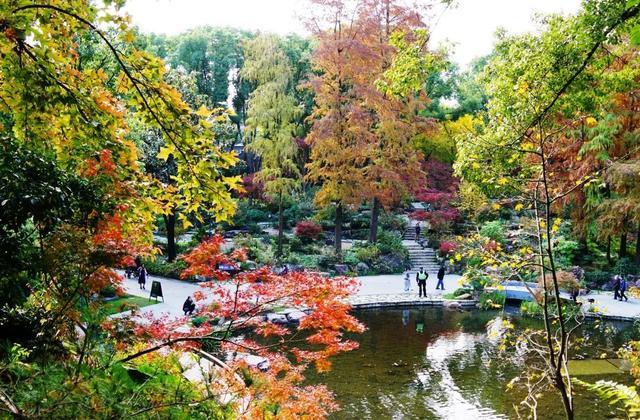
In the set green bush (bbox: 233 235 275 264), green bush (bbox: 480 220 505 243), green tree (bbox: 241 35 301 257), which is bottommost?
green bush (bbox: 233 235 275 264)

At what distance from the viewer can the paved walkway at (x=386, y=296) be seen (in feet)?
51.5

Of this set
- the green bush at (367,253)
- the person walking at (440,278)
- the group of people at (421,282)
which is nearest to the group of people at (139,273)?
the green bush at (367,253)

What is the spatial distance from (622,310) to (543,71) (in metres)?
14.7

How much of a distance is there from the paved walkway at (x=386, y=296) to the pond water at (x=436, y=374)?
1.41 m

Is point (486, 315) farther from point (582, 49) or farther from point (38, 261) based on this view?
point (38, 261)

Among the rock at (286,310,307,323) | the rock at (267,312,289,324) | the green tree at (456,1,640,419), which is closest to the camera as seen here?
the green tree at (456,1,640,419)

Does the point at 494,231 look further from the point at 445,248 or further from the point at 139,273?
the point at 139,273

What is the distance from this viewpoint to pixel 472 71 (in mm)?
43250

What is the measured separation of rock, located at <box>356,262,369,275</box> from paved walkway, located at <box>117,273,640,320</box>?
2.76 feet

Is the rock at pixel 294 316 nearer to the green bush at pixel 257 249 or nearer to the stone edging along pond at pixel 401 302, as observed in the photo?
the stone edging along pond at pixel 401 302

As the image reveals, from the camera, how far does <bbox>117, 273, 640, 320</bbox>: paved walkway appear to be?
51.5ft

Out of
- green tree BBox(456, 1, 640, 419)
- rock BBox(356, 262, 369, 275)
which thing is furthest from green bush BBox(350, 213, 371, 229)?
green tree BBox(456, 1, 640, 419)

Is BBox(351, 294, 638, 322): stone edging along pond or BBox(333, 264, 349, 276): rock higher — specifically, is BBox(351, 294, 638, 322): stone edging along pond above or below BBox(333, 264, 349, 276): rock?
below

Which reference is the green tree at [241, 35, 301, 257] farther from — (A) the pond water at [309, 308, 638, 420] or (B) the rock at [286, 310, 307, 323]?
(A) the pond water at [309, 308, 638, 420]
